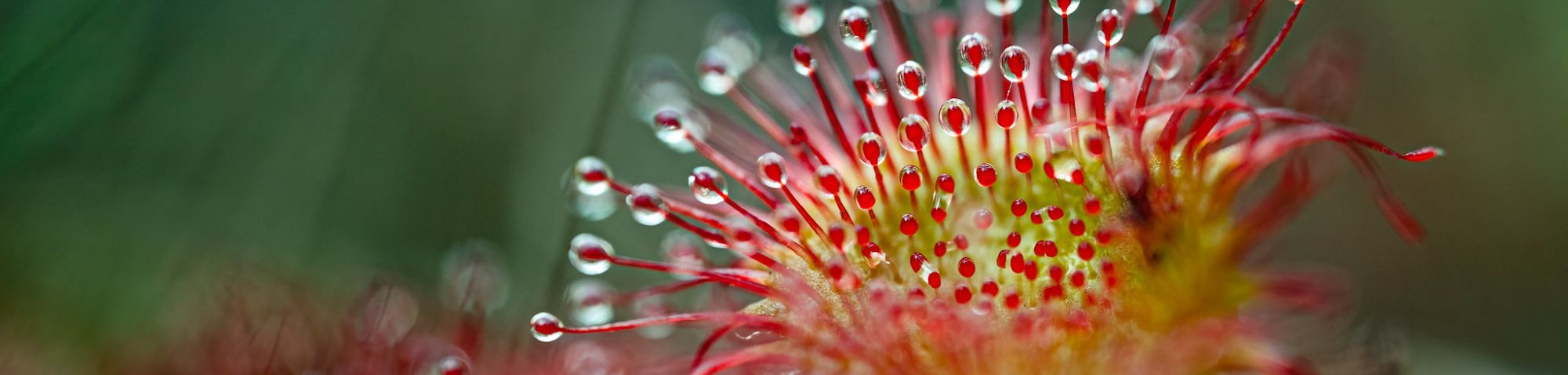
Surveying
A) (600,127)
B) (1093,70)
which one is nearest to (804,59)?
(1093,70)

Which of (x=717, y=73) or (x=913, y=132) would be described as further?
(x=717, y=73)

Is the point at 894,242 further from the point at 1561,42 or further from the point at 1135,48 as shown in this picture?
the point at 1561,42

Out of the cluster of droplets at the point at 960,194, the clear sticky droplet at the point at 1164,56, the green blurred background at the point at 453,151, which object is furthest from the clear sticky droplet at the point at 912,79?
the green blurred background at the point at 453,151

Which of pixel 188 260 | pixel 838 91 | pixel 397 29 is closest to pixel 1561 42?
pixel 838 91

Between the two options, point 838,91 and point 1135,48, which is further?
point 1135,48

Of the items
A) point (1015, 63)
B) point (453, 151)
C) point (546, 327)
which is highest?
point (453, 151)

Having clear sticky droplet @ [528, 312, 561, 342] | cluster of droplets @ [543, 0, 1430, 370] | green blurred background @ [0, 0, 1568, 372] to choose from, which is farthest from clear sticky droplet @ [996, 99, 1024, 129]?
green blurred background @ [0, 0, 1568, 372]

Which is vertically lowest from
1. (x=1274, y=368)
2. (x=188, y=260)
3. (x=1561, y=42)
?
(x=1274, y=368)

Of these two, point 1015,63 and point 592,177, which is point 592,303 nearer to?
point 592,177
